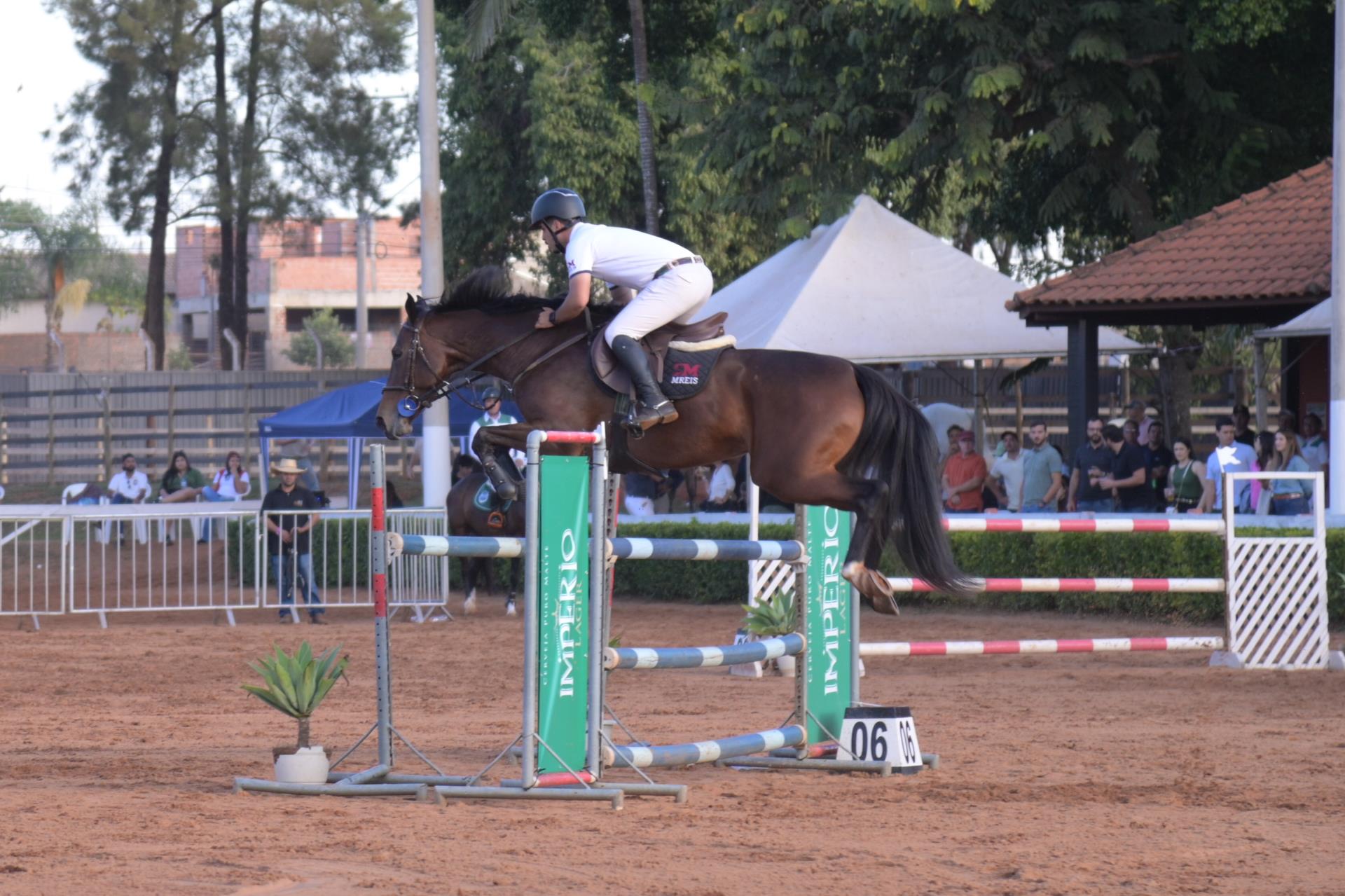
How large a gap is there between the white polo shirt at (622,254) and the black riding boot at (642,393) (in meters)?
0.39

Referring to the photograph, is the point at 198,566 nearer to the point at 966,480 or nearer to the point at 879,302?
the point at 879,302

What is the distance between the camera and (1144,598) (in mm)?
14633

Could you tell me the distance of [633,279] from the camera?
23.6 ft

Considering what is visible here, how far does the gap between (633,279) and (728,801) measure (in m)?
2.26

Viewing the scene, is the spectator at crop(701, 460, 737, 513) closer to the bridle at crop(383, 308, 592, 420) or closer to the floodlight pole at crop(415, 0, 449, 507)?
the floodlight pole at crop(415, 0, 449, 507)

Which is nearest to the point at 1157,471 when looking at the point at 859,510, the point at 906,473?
the point at 906,473

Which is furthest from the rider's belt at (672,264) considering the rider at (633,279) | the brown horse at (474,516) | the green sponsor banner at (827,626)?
the brown horse at (474,516)

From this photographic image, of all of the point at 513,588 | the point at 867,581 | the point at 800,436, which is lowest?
the point at 513,588

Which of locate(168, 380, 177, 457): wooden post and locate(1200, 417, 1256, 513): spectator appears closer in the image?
locate(1200, 417, 1256, 513): spectator

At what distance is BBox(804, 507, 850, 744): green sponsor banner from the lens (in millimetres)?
7777

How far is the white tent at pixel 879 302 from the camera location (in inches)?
697

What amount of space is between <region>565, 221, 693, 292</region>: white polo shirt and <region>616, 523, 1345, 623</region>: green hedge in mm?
6453

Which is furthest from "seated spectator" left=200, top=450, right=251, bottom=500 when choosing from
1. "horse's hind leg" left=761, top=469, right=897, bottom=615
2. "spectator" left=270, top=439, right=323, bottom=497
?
"horse's hind leg" left=761, top=469, right=897, bottom=615

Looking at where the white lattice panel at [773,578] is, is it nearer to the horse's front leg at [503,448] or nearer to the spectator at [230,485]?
the horse's front leg at [503,448]
